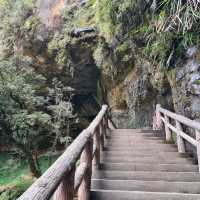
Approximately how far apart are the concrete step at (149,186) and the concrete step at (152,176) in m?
0.37

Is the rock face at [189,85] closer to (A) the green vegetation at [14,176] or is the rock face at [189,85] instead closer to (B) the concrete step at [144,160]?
(B) the concrete step at [144,160]

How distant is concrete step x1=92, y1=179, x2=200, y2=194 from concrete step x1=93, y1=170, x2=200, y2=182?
37 centimetres

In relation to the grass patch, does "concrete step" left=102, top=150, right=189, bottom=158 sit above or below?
above

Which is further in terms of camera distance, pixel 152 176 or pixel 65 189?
pixel 152 176

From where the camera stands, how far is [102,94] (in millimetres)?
12273

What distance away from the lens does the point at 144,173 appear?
4172 millimetres

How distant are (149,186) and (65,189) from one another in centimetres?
178

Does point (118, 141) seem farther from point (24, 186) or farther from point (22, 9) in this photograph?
point (22, 9)

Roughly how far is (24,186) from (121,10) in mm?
5905

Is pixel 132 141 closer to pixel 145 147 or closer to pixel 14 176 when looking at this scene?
pixel 145 147

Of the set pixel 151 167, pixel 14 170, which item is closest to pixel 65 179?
pixel 151 167

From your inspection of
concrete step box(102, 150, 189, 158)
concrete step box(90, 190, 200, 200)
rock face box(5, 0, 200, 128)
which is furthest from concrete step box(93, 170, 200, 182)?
rock face box(5, 0, 200, 128)

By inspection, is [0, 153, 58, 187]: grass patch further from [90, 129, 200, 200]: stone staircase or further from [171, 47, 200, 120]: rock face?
[171, 47, 200, 120]: rock face

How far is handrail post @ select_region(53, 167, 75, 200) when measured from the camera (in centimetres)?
214
